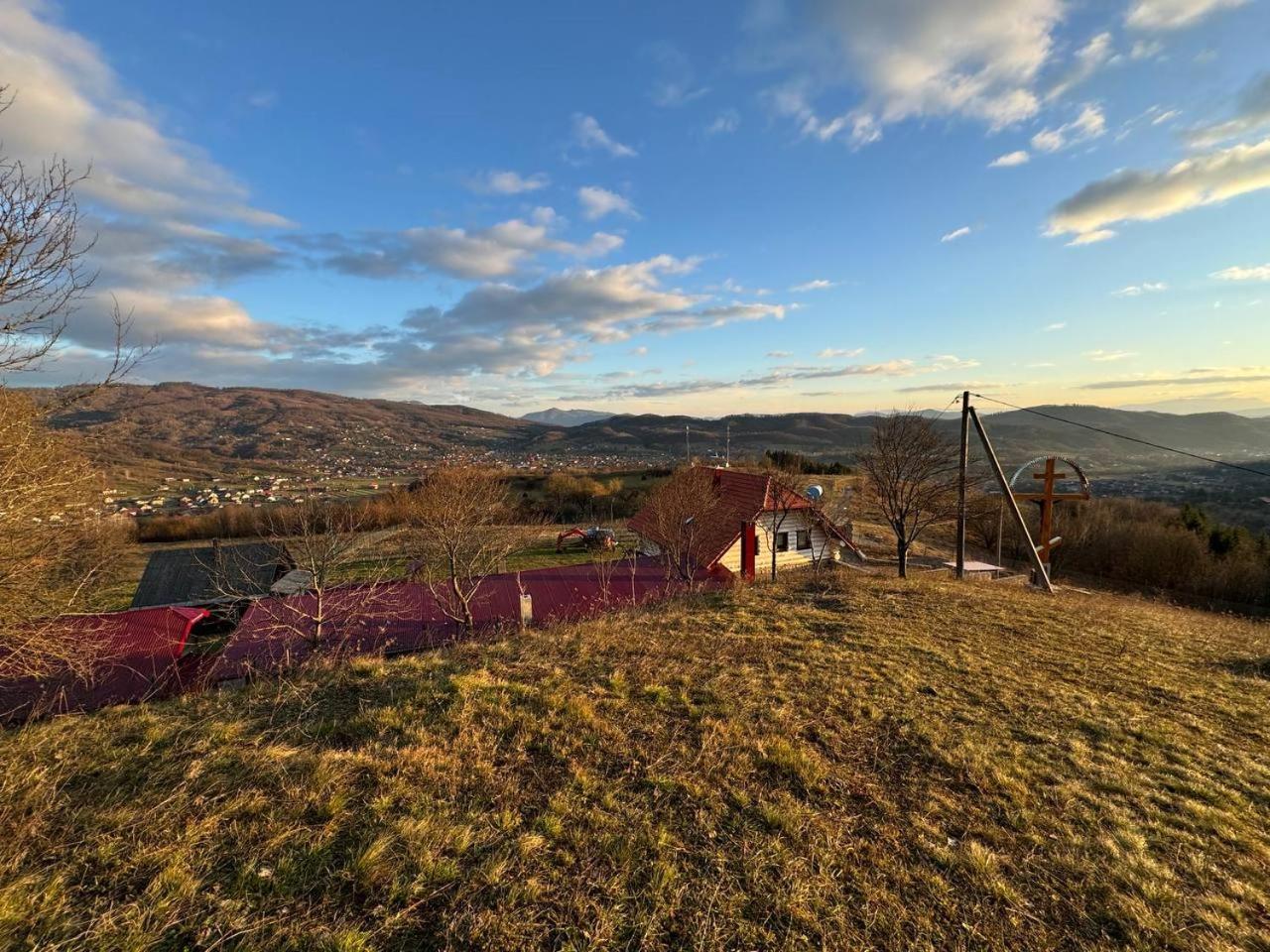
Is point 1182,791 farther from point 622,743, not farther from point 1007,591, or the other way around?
point 1007,591

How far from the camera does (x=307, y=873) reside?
11.6 ft

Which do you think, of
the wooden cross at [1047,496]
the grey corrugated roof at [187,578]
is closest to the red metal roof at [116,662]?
the grey corrugated roof at [187,578]

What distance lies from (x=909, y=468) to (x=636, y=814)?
17.0 metres

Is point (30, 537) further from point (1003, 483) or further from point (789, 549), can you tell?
point (1003, 483)

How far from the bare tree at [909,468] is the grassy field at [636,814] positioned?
1031 cm

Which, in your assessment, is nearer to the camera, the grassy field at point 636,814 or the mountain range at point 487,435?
the grassy field at point 636,814

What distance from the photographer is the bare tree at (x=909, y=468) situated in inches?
703

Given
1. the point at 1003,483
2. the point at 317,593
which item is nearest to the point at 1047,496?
the point at 1003,483

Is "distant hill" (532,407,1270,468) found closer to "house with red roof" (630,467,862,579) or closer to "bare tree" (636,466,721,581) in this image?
"house with red roof" (630,467,862,579)

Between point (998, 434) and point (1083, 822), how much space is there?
151 m

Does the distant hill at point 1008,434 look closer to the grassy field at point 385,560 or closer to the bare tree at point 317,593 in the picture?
the grassy field at point 385,560

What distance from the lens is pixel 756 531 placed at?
22797 mm

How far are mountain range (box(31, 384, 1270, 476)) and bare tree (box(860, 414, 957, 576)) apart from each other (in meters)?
64.6

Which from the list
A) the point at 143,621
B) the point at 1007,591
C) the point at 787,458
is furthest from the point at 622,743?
the point at 787,458
